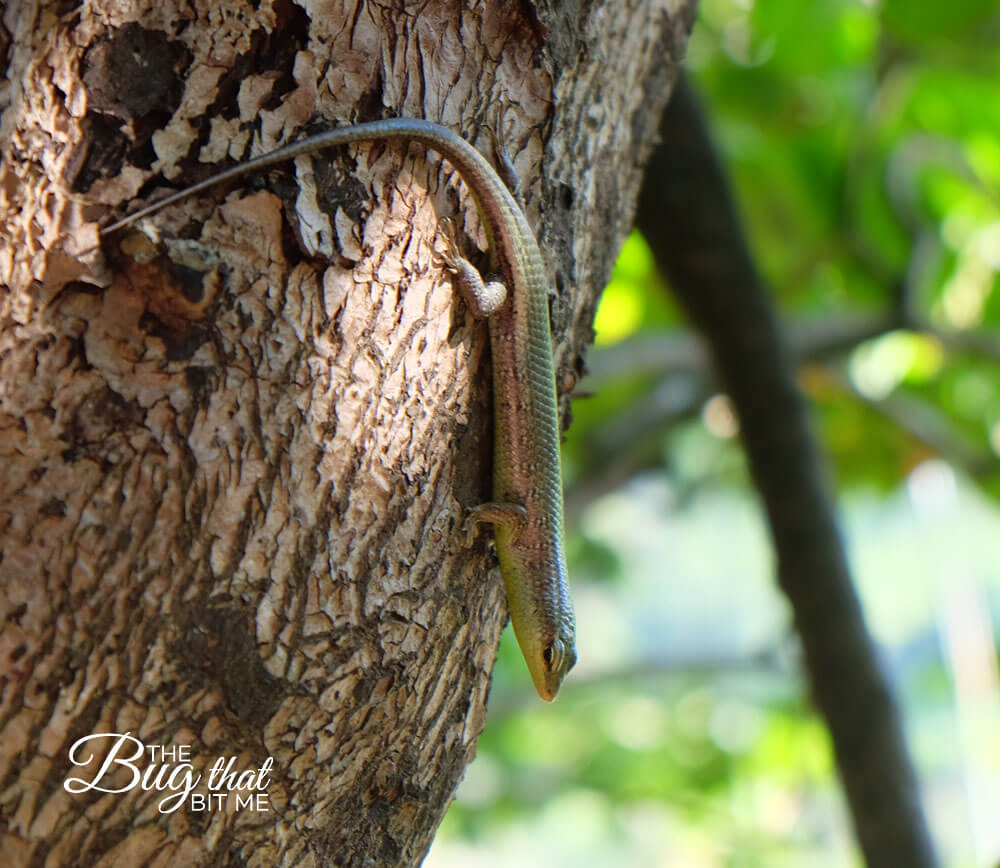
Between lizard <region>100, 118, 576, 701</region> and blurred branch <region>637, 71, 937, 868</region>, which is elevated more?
blurred branch <region>637, 71, 937, 868</region>

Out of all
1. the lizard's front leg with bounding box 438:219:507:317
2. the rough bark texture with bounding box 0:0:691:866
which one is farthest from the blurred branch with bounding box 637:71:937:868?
the rough bark texture with bounding box 0:0:691:866

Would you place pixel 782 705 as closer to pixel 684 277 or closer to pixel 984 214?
pixel 984 214

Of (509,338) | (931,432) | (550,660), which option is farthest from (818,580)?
(509,338)

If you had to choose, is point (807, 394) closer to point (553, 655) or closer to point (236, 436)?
point (553, 655)

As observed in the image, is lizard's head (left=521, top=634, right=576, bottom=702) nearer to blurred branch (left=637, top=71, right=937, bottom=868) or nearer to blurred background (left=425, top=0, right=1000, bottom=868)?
blurred background (left=425, top=0, right=1000, bottom=868)

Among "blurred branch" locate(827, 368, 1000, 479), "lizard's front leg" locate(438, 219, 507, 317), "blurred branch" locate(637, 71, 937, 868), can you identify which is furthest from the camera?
"blurred branch" locate(827, 368, 1000, 479)

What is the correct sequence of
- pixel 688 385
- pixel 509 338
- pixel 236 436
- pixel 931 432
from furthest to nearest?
pixel 688 385 < pixel 931 432 < pixel 509 338 < pixel 236 436

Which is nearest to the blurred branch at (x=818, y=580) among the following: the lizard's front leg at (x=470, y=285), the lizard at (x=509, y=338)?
the lizard at (x=509, y=338)

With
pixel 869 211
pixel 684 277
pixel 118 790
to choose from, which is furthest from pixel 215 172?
pixel 869 211
